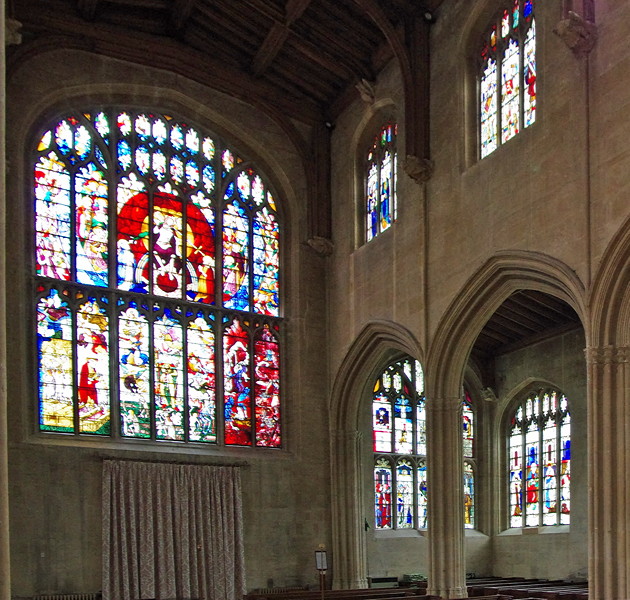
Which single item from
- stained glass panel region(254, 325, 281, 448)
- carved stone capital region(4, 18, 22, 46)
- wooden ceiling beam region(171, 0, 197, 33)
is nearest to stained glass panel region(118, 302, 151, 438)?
stained glass panel region(254, 325, 281, 448)

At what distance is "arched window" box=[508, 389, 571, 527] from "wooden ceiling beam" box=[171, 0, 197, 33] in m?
11.8

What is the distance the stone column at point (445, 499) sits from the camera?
1523cm

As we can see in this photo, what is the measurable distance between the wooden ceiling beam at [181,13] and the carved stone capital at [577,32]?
8070 mm

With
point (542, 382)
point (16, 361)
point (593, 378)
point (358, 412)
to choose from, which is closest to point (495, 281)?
point (593, 378)

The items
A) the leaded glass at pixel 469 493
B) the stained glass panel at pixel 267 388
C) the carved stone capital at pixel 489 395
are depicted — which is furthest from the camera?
the carved stone capital at pixel 489 395

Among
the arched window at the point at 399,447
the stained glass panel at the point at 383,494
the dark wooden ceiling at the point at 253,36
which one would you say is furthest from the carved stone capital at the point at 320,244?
the stained glass panel at the point at 383,494

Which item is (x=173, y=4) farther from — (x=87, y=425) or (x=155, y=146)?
(x=87, y=425)

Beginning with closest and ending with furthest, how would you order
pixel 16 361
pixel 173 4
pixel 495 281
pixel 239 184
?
pixel 495 281 → pixel 16 361 → pixel 173 4 → pixel 239 184

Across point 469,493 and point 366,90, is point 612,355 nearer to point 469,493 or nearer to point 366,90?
point 366,90

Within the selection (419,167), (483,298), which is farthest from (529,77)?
(483,298)

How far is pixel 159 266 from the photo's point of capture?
1795 centimetres

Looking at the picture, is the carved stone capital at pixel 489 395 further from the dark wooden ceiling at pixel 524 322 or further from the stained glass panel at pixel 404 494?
the stained glass panel at pixel 404 494

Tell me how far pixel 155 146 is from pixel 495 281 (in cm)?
818

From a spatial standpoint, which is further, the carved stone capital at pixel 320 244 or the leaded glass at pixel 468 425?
the leaded glass at pixel 468 425
